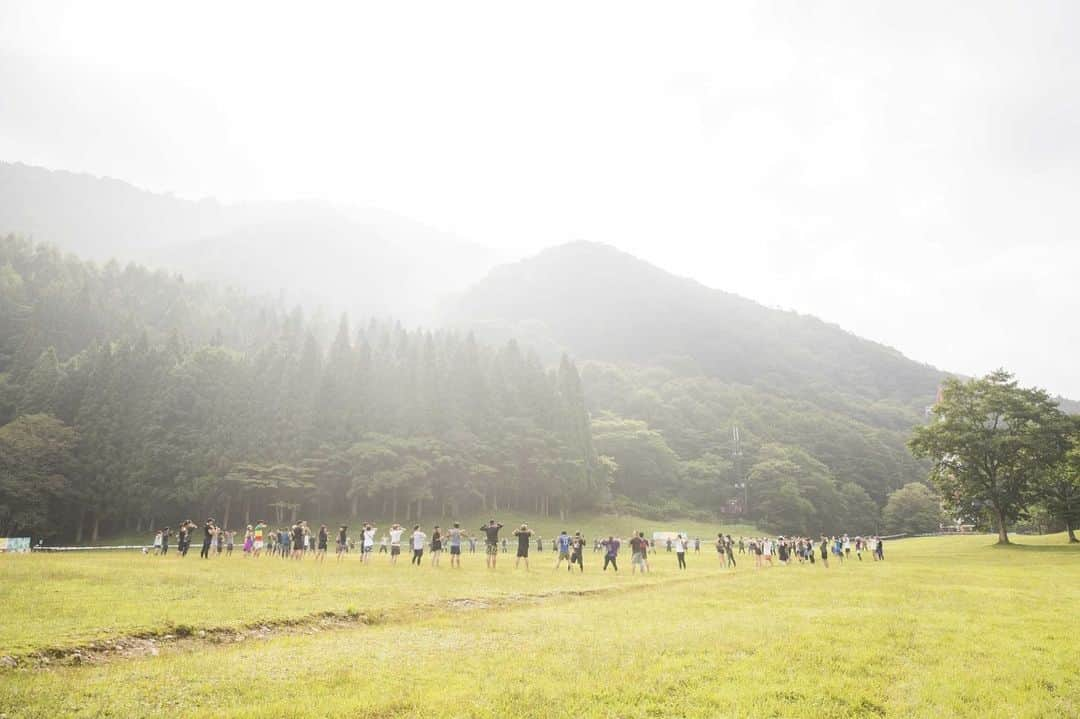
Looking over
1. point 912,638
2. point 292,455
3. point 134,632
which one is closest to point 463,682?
point 134,632

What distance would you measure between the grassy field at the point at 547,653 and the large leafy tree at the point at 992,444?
131 feet

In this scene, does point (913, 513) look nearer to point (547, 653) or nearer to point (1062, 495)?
point (1062, 495)

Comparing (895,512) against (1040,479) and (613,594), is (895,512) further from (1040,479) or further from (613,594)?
(613,594)

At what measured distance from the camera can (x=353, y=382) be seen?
79375 millimetres

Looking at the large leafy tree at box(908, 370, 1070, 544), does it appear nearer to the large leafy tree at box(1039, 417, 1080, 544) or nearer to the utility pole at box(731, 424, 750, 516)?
the large leafy tree at box(1039, 417, 1080, 544)

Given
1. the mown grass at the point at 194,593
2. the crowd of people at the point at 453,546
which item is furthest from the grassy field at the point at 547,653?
the crowd of people at the point at 453,546

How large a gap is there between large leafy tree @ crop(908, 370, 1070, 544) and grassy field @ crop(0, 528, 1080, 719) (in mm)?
39797

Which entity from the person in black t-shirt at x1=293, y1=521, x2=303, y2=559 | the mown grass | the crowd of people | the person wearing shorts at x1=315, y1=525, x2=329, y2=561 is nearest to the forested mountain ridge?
the crowd of people

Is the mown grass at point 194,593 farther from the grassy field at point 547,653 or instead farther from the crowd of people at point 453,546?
the crowd of people at point 453,546

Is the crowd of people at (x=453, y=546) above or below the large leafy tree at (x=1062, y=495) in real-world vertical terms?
below

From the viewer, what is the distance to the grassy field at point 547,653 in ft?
27.1

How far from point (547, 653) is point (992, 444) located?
58372 mm

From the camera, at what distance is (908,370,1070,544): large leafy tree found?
52.2 m

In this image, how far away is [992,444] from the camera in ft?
175
